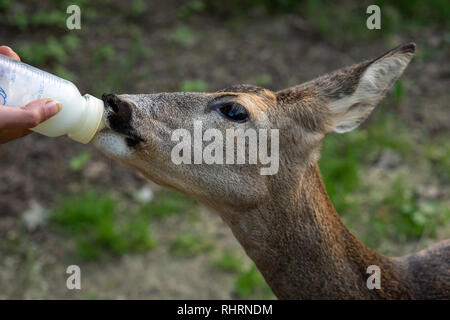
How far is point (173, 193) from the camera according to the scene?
18.3 ft

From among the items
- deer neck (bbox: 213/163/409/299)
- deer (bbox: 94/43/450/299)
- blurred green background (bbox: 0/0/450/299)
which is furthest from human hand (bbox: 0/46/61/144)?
blurred green background (bbox: 0/0/450/299)

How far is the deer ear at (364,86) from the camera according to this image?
3.11 m

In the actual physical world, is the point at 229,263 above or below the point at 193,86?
below

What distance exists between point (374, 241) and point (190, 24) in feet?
13.1

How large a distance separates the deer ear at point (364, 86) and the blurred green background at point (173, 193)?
185 centimetres

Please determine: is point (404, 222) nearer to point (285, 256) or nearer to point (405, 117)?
point (405, 117)

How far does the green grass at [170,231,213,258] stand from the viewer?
199 inches

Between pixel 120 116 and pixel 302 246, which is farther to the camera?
pixel 302 246

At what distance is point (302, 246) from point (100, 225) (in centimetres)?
248

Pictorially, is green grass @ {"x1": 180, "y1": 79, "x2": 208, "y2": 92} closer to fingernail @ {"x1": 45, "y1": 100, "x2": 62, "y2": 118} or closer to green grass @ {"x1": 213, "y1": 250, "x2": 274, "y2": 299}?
green grass @ {"x1": 213, "y1": 250, "x2": 274, "y2": 299}

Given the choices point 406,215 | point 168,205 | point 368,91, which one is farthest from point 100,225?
point 368,91

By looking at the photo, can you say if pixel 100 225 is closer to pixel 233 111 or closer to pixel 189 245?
pixel 189 245

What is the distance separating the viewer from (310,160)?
10.7 feet
